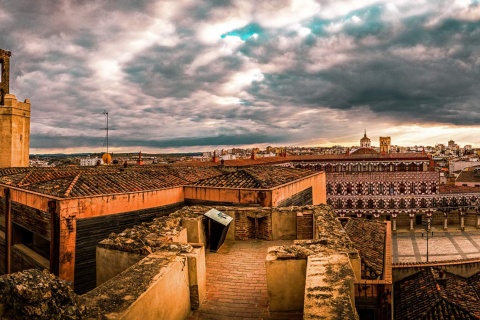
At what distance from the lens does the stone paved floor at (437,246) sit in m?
31.2

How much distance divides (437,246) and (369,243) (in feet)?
79.0

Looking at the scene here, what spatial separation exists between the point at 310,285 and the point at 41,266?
12266mm

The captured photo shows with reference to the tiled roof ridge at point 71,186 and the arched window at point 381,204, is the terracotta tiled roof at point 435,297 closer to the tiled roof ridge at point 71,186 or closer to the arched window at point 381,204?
the tiled roof ridge at point 71,186

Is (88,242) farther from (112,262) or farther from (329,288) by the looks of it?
(329,288)

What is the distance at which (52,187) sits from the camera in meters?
13.6

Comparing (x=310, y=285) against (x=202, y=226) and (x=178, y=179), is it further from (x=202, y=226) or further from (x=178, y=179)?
(x=178, y=179)

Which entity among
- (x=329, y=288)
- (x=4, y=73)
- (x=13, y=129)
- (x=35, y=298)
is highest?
(x=4, y=73)

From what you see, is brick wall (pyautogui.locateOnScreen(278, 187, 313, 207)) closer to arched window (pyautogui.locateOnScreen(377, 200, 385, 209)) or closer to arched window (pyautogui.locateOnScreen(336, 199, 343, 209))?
arched window (pyautogui.locateOnScreen(336, 199, 343, 209))

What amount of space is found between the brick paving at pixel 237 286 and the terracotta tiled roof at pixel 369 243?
5.43 m

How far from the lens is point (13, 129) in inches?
1066

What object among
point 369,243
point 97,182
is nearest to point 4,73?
point 97,182

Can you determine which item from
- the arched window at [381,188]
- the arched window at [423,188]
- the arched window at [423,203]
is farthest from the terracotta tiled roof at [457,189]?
the arched window at [381,188]

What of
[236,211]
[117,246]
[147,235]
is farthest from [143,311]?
[236,211]

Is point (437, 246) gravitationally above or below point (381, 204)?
below
